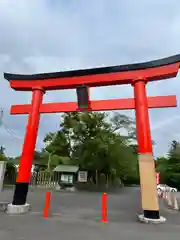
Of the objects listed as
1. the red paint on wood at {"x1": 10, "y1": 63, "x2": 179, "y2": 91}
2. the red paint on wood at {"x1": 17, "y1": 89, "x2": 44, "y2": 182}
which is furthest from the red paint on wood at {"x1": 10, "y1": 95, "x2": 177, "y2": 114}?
the red paint on wood at {"x1": 10, "y1": 63, "x2": 179, "y2": 91}

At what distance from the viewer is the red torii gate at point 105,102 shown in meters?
7.41

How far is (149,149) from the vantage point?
7598mm

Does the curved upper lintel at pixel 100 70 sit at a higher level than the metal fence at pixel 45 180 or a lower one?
higher

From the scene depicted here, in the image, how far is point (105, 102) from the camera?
8930 mm

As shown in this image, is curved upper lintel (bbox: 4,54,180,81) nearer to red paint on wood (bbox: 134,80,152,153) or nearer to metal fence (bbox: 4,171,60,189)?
red paint on wood (bbox: 134,80,152,153)

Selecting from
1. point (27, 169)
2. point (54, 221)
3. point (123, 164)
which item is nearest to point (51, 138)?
point (123, 164)

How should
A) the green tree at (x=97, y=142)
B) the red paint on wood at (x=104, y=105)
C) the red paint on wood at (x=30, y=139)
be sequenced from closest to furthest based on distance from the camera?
the red paint on wood at (x=104, y=105) < the red paint on wood at (x=30, y=139) < the green tree at (x=97, y=142)

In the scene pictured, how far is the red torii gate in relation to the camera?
7.41m

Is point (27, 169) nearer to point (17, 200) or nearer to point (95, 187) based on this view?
point (17, 200)

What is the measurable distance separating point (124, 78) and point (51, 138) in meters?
22.3

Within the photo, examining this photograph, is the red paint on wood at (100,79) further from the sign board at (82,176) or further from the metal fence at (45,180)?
the metal fence at (45,180)

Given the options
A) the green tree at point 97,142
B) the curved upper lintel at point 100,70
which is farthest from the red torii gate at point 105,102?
the green tree at point 97,142

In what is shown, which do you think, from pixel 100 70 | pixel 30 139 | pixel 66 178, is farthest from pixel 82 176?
pixel 100 70

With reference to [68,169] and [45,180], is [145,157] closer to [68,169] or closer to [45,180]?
[68,169]
